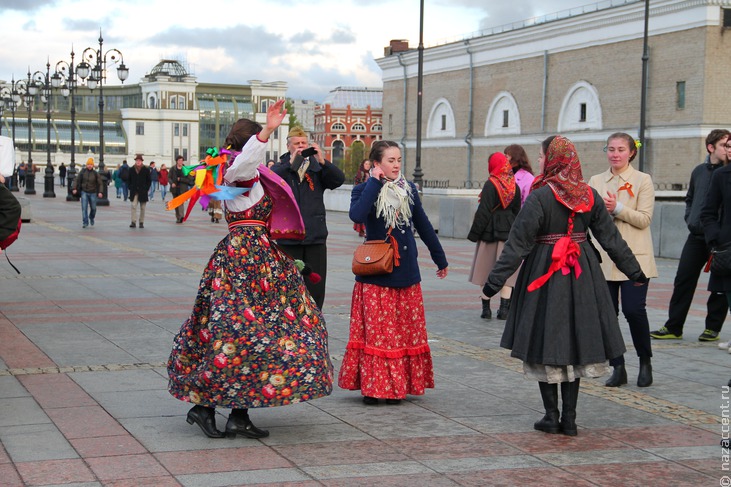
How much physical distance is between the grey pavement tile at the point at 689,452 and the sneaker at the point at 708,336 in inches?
159

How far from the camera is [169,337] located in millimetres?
9453

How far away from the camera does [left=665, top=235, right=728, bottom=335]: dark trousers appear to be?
9906 millimetres

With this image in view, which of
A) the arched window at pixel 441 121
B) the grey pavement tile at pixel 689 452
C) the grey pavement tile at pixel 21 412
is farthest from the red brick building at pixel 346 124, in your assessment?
the grey pavement tile at pixel 689 452

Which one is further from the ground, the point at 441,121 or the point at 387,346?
the point at 441,121

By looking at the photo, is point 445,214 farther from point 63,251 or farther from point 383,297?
point 383,297

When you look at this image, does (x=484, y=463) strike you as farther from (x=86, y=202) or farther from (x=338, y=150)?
(x=338, y=150)

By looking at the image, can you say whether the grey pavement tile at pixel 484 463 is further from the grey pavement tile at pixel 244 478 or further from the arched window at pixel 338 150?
the arched window at pixel 338 150

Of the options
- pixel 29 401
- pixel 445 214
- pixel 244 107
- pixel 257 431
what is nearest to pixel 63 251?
pixel 445 214

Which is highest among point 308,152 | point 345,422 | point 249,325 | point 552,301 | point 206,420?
point 308,152

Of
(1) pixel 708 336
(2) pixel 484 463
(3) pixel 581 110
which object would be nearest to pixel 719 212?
(1) pixel 708 336

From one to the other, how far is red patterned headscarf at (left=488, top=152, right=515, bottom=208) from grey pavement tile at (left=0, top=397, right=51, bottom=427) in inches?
225

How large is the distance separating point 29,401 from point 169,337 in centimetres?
266

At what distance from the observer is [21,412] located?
652 cm

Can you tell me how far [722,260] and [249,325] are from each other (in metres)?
4.29
